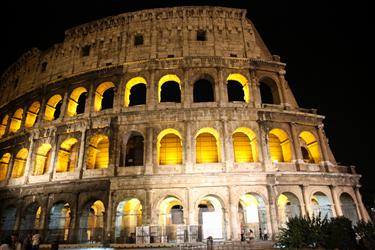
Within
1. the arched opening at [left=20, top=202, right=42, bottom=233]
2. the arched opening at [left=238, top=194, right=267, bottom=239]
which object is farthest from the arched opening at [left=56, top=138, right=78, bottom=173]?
the arched opening at [left=238, top=194, right=267, bottom=239]

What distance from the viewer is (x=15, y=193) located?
20.4 metres

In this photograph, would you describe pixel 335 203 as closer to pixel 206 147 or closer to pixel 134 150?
pixel 206 147

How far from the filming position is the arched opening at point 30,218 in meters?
19.4

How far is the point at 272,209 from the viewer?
54.8 ft

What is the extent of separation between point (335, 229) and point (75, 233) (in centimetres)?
1484

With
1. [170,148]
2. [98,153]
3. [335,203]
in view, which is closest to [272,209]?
[335,203]

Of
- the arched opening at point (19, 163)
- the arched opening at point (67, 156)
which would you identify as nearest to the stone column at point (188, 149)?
the arched opening at point (67, 156)

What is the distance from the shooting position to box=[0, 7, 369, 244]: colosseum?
666 inches

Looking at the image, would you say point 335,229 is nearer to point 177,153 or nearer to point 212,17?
point 177,153

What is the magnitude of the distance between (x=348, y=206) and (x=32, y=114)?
88.1 feet

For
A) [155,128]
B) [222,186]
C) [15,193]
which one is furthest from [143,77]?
[15,193]

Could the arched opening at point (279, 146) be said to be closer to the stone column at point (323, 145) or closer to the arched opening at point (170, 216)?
the stone column at point (323, 145)

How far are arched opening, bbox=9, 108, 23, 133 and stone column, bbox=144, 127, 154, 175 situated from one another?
14.5 m

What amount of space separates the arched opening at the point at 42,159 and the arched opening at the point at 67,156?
1.27m
